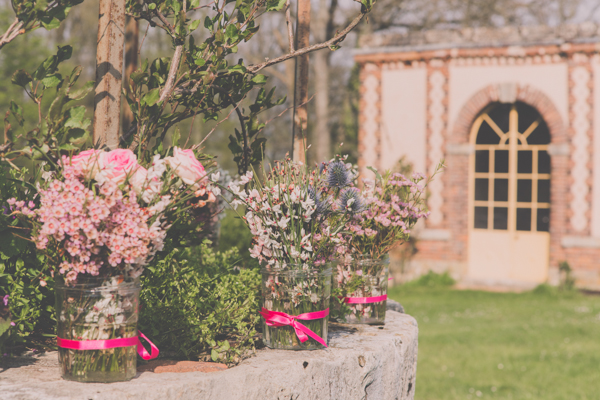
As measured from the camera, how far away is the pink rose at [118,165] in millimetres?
1693

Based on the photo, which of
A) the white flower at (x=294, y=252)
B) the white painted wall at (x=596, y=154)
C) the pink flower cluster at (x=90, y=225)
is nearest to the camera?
the pink flower cluster at (x=90, y=225)

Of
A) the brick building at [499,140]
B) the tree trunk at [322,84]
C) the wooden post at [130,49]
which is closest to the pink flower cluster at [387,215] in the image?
the wooden post at [130,49]

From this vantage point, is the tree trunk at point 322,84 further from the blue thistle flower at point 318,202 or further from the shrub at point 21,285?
the shrub at point 21,285

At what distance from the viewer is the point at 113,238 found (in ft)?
5.26

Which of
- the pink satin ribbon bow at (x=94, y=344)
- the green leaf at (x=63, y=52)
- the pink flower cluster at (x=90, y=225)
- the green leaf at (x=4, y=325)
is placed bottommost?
the pink satin ribbon bow at (x=94, y=344)

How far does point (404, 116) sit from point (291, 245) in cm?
886

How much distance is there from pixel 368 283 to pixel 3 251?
146cm

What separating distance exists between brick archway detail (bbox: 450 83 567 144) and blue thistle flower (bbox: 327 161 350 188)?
27.6 feet

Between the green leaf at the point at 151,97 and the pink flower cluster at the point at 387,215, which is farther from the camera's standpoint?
the pink flower cluster at the point at 387,215

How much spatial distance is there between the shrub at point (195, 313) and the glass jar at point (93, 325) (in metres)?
0.34

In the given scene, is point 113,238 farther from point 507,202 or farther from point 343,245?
point 507,202

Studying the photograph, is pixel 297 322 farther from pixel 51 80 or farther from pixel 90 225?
pixel 51 80

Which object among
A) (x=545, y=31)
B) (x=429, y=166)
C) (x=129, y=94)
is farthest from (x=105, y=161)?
(x=545, y=31)

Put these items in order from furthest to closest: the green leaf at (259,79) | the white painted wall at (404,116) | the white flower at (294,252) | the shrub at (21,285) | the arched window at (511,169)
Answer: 1. the white painted wall at (404,116)
2. the arched window at (511,169)
3. the green leaf at (259,79)
4. the white flower at (294,252)
5. the shrub at (21,285)
